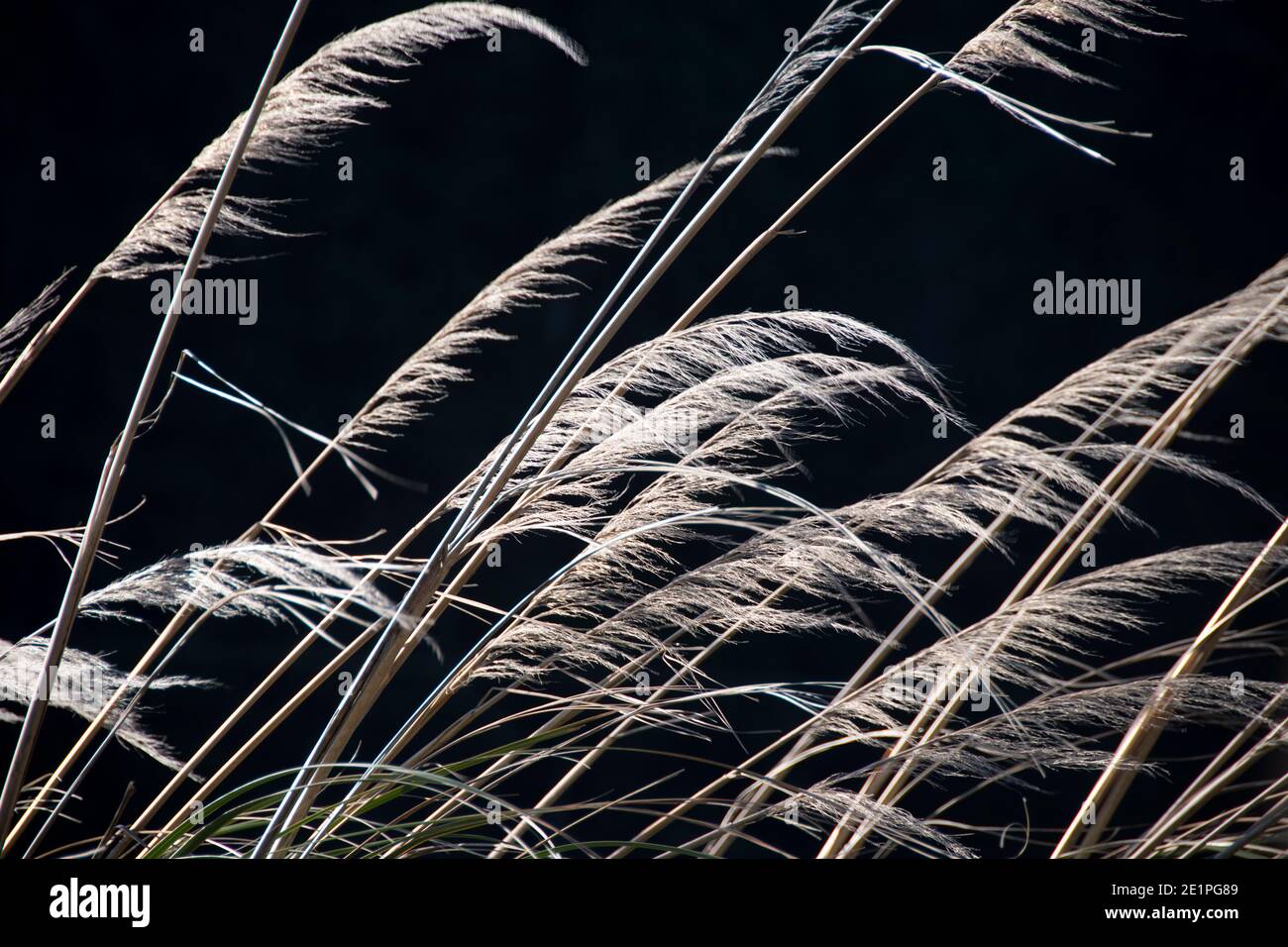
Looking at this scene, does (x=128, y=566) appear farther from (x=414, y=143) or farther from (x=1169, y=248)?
(x=1169, y=248)

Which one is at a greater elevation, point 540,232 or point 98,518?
point 540,232

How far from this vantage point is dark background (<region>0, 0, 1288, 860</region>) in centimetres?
253

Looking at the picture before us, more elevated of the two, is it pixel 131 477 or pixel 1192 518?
pixel 131 477

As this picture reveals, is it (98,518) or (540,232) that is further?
(540,232)

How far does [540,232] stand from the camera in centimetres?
268

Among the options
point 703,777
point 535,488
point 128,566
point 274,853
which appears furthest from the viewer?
point 703,777

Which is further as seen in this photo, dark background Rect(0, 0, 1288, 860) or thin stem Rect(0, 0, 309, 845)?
dark background Rect(0, 0, 1288, 860)

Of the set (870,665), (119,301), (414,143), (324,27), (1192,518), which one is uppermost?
(324,27)

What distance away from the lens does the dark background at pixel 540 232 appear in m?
2.53

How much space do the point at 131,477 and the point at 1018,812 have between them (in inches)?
103

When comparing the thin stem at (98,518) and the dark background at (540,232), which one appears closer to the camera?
the thin stem at (98,518)

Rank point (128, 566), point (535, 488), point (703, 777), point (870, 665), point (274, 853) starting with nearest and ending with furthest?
point (274, 853) < point (535, 488) < point (870, 665) < point (128, 566) < point (703, 777)

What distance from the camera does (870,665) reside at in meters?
1.09

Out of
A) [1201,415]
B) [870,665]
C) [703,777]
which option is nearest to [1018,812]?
[703,777]
